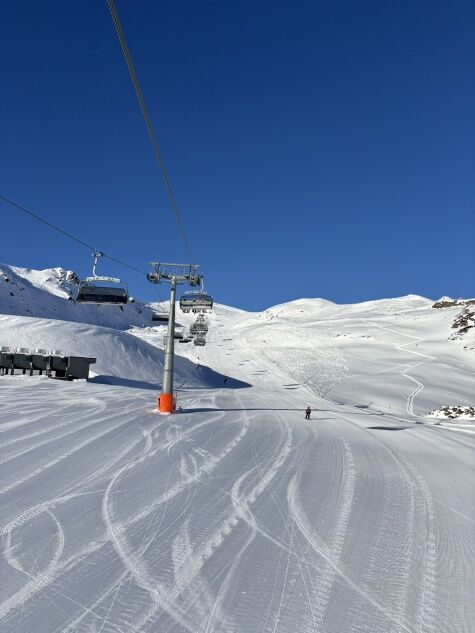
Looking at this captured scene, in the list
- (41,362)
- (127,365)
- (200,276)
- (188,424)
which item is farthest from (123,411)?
(127,365)

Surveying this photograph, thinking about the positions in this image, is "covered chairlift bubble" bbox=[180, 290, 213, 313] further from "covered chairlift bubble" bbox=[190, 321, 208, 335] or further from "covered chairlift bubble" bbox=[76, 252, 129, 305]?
"covered chairlift bubble" bbox=[190, 321, 208, 335]

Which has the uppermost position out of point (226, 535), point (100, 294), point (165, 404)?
point (100, 294)

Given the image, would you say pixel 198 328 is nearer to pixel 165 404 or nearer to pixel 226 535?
pixel 165 404

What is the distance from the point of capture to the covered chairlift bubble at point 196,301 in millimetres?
21922

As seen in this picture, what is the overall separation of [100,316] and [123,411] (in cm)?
13826

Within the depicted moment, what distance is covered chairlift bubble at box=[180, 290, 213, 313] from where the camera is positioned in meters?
21.9

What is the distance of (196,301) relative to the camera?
72.4ft

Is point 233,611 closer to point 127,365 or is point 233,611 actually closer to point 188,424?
point 188,424

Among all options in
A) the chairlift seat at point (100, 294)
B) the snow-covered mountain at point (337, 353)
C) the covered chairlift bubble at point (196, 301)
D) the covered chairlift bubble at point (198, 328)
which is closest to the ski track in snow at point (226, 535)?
the chairlift seat at point (100, 294)

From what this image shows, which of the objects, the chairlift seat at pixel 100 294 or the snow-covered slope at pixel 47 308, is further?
the snow-covered slope at pixel 47 308

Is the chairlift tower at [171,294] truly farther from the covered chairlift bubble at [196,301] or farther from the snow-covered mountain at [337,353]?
the snow-covered mountain at [337,353]

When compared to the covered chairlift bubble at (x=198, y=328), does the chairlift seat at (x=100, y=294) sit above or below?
below

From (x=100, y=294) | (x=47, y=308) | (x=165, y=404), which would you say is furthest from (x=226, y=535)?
(x=47, y=308)

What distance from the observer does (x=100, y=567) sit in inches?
165
